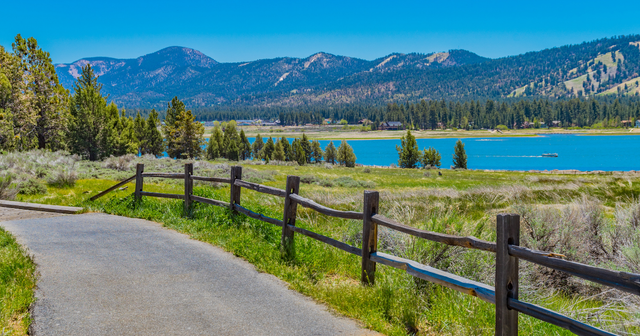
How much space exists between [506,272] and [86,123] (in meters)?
38.2

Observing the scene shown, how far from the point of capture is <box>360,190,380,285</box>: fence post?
5.88 metres

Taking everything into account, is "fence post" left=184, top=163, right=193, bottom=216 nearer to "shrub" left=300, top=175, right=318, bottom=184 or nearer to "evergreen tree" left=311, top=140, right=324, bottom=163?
"shrub" left=300, top=175, right=318, bottom=184

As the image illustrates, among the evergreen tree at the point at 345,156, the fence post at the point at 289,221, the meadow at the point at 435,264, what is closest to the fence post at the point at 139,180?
the meadow at the point at 435,264

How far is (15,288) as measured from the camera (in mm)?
5629

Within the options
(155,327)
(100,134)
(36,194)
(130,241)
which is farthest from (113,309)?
(100,134)

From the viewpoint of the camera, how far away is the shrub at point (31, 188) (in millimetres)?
17156

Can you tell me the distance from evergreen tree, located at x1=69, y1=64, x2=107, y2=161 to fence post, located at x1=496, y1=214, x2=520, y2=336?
1498 inches

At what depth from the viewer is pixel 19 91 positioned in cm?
3422

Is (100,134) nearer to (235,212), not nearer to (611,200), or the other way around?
(235,212)

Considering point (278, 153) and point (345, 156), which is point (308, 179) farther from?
point (278, 153)

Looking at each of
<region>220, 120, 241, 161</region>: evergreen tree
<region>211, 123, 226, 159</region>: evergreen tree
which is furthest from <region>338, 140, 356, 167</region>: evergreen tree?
<region>211, 123, 226, 159</region>: evergreen tree

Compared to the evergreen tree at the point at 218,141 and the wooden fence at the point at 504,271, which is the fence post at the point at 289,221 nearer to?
the wooden fence at the point at 504,271

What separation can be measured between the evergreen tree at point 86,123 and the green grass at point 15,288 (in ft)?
104

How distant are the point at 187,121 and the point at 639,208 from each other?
211 ft
